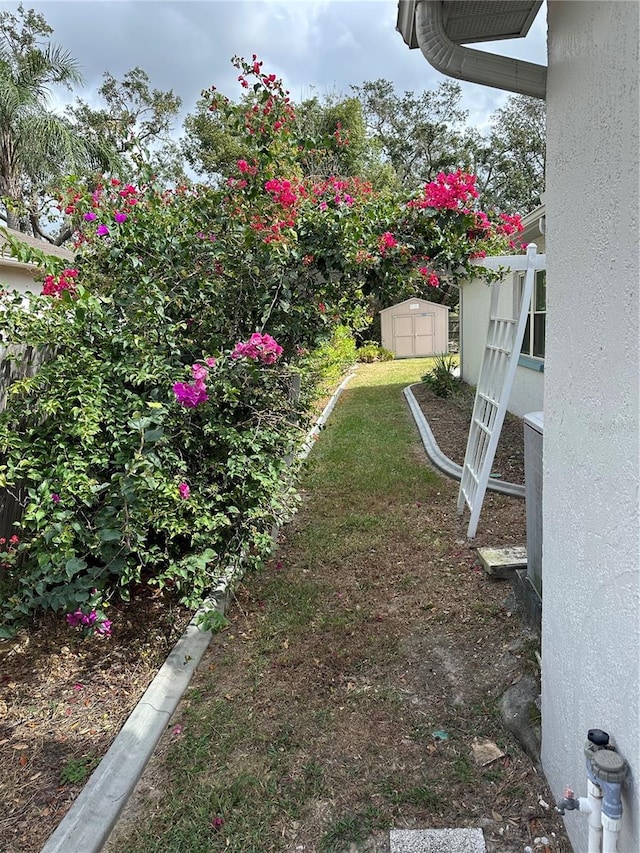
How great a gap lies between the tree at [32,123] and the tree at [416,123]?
16927 mm

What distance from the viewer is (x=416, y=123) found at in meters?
28.8

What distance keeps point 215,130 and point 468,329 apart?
13221mm

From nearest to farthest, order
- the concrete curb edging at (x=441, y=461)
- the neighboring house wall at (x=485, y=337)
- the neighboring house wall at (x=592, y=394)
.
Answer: the neighboring house wall at (x=592, y=394)
the concrete curb edging at (x=441, y=461)
the neighboring house wall at (x=485, y=337)

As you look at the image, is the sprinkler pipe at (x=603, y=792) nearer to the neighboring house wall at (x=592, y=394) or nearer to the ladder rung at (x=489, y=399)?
the neighboring house wall at (x=592, y=394)

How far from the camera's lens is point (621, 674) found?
1384mm

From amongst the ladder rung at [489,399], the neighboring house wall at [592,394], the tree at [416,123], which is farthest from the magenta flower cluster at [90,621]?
the tree at [416,123]

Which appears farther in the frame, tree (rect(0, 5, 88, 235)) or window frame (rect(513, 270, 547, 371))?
tree (rect(0, 5, 88, 235))

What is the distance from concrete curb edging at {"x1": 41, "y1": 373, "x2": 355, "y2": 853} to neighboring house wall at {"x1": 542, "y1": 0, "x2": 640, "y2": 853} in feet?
5.36

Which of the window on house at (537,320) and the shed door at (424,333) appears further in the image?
the shed door at (424,333)

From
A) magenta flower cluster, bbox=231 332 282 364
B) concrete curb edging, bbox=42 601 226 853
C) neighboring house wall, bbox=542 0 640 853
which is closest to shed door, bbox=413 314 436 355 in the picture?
magenta flower cluster, bbox=231 332 282 364

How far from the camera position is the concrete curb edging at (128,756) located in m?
1.93

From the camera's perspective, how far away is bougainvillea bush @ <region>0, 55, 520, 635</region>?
2820mm

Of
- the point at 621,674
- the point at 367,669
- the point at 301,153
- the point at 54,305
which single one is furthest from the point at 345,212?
the point at 621,674

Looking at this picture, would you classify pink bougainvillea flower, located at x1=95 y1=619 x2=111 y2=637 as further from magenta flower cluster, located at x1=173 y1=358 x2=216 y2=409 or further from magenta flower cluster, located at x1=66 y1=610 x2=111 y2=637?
magenta flower cluster, located at x1=173 y1=358 x2=216 y2=409
